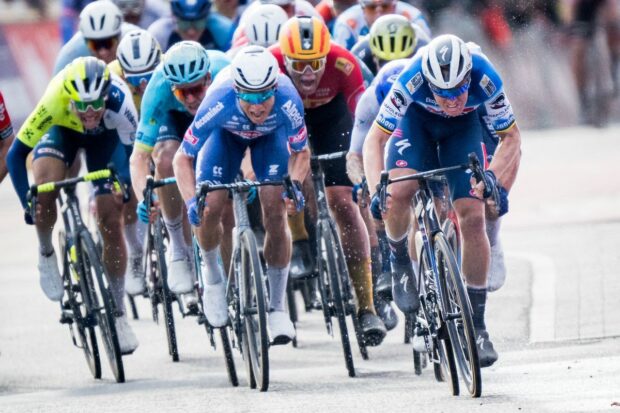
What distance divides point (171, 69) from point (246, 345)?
1.77m

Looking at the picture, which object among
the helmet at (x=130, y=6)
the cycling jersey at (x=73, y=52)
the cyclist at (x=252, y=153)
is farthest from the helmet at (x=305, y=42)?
the helmet at (x=130, y=6)

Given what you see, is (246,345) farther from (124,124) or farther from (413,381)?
(124,124)

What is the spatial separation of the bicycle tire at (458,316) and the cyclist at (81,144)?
2.77 meters

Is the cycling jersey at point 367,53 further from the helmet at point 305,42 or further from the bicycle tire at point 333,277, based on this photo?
the bicycle tire at point 333,277

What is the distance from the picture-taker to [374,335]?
1105cm

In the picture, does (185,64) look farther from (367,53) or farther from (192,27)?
(192,27)

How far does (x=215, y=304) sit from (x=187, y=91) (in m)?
1.31

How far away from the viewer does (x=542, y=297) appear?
42.7 feet

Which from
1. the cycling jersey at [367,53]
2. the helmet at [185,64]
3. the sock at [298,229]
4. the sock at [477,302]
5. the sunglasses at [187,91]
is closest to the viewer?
the sock at [477,302]

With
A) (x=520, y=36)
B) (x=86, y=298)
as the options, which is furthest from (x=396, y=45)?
(x=520, y=36)

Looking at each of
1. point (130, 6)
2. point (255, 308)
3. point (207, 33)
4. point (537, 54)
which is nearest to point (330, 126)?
point (255, 308)

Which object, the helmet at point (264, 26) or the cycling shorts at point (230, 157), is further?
the helmet at point (264, 26)

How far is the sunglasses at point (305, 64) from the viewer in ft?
37.3

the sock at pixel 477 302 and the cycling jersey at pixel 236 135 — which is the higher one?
the cycling jersey at pixel 236 135
